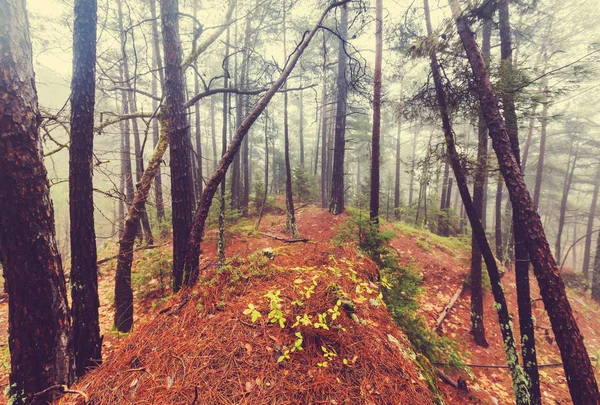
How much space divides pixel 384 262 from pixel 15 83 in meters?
5.85

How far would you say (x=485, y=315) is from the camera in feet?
27.0

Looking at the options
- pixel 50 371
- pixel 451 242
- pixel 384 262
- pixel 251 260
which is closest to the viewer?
pixel 50 371

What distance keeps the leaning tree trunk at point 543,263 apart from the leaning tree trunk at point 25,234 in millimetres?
5731

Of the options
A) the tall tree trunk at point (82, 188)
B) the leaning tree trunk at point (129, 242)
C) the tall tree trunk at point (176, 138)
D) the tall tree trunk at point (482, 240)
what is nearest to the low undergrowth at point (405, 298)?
the tall tree trunk at point (482, 240)

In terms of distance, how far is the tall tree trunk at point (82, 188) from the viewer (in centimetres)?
288

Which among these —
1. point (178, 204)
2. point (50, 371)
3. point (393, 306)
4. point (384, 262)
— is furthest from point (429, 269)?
point (50, 371)

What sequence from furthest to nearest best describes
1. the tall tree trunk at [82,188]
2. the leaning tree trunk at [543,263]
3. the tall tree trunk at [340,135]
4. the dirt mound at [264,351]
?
1. the tall tree trunk at [340,135]
2. the leaning tree trunk at [543,263]
3. the tall tree trunk at [82,188]
4. the dirt mound at [264,351]

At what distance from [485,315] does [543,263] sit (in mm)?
6598

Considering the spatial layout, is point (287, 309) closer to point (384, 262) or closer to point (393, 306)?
point (393, 306)

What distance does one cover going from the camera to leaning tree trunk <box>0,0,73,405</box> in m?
2.20

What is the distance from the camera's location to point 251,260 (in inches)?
154

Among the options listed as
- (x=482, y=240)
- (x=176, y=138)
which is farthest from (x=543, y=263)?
(x=176, y=138)

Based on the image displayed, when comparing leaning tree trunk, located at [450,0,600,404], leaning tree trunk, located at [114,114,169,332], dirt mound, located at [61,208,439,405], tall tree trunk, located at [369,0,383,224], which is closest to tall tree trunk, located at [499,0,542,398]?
leaning tree trunk, located at [450,0,600,404]

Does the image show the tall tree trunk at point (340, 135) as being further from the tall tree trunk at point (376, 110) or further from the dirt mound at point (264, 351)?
the dirt mound at point (264, 351)
